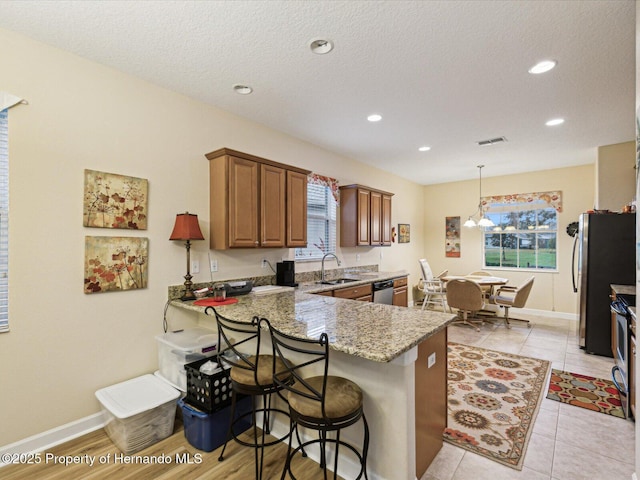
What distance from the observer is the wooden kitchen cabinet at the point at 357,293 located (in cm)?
372

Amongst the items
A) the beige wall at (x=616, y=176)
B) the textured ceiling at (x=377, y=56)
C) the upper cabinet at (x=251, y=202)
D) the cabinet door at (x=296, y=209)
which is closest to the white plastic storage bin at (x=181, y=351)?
the upper cabinet at (x=251, y=202)

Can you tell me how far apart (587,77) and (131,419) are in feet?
14.2

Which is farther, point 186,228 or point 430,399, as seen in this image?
point 186,228

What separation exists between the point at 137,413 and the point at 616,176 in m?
6.07

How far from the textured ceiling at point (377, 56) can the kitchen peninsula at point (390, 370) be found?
1.89m

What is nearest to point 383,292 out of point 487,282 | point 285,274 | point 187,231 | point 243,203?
point 285,274

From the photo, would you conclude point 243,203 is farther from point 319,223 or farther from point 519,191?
point 519,191

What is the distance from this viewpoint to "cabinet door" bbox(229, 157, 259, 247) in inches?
116

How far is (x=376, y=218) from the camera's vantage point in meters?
5.17

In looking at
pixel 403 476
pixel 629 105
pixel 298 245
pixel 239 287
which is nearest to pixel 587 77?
pixel 629 105

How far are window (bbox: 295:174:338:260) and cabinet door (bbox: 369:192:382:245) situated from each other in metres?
0.70

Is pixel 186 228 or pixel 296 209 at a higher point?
pixel 296 209

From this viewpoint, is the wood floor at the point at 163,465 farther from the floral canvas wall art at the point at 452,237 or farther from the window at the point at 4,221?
the floral canvas wall art at the point at 452,237

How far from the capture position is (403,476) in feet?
5.21
